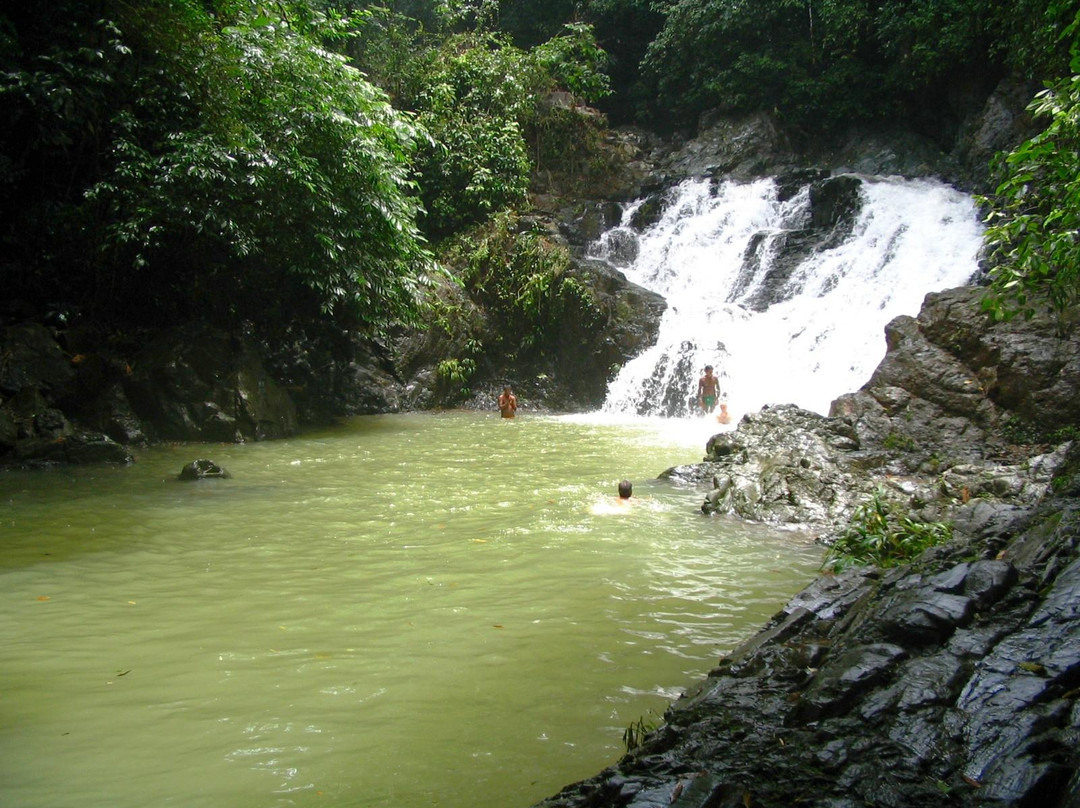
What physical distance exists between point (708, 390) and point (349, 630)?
11777 mm

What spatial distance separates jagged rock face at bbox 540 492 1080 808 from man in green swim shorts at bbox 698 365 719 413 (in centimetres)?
1126

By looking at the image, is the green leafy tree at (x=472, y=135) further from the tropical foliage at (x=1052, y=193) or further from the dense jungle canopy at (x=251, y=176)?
the tropical foliage at (x=1052, y=193)

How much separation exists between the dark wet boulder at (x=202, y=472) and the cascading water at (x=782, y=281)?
9926 millimetres

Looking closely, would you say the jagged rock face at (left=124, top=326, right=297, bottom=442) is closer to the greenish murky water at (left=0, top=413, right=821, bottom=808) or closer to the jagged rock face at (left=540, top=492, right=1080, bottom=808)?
the greenish murky water at (left=0, top=413, right=821, bottom=808)

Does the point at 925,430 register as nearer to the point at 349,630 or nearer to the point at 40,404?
the point at 349,630

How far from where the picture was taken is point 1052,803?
6.37ft

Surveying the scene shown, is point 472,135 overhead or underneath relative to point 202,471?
overhead

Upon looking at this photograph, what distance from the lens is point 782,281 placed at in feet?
60.0

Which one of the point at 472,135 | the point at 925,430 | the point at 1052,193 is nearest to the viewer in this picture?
the point at 1052,193

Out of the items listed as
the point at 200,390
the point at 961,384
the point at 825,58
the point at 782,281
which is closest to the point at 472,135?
the point at 782,281

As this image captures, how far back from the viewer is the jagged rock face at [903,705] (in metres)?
2.17

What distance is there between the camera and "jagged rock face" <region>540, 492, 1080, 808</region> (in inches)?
85.4

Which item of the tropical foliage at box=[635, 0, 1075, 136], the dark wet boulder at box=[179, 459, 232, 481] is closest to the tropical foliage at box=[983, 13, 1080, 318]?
the dark wet boulder at box=[179, 459, 232, 481]

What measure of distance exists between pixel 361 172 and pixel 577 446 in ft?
19.3
